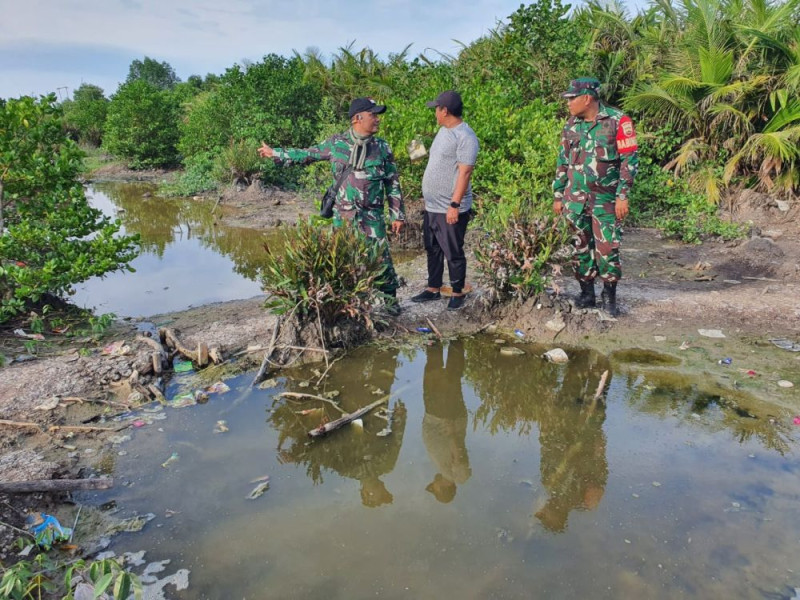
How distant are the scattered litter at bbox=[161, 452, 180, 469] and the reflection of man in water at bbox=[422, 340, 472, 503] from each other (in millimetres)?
1418

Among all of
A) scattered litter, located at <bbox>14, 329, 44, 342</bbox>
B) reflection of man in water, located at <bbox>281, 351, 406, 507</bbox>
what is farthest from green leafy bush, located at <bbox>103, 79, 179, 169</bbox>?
reflection of man in water, located at <bbox>281, 351, 406, 507</bbox>

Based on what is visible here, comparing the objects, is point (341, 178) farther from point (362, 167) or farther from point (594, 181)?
point (594, 181)

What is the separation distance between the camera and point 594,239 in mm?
4801

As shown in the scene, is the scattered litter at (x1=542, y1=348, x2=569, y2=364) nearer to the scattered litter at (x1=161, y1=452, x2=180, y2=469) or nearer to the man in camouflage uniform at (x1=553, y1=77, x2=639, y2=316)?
the man in camouflage uniform at (x1=553, y1=77, x2=639, y2=316)

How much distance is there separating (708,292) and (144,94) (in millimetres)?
18508

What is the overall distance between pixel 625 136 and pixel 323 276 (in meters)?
2.56

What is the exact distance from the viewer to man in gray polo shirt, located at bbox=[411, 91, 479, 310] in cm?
467

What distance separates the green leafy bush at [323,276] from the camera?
429 centimetres

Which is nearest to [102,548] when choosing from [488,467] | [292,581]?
[292,581]

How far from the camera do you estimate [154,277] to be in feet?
24.0

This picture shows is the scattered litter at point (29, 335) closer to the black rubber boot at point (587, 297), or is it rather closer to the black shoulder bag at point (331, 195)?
the black shoulder bag at point (331, 195)

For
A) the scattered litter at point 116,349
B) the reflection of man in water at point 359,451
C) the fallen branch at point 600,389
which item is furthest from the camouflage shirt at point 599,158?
the scattered litter at point 116,349

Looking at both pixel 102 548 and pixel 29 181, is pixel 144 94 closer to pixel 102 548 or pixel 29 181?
pixel 29 181

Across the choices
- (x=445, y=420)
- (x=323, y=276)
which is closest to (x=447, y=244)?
(x=323, y=276)
